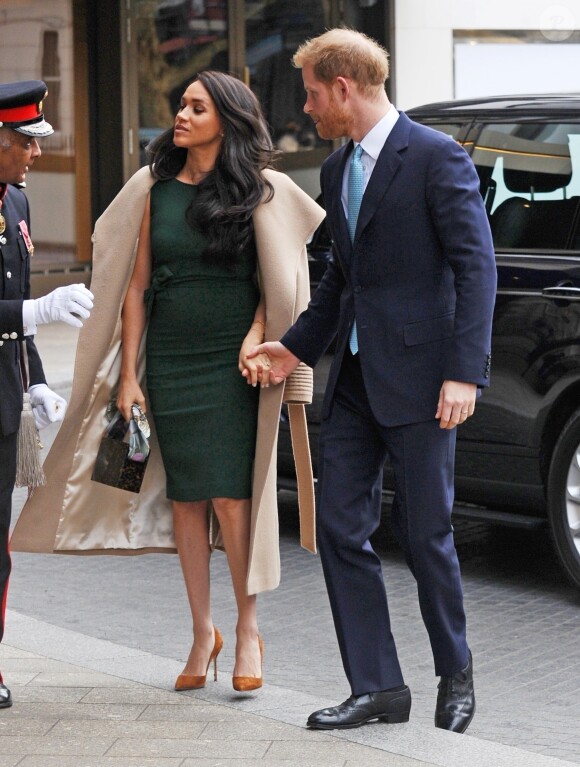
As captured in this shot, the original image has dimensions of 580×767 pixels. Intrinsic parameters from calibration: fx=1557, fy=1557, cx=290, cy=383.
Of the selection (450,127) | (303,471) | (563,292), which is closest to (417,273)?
(303,471)

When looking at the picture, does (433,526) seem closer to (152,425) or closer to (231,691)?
(231,691)

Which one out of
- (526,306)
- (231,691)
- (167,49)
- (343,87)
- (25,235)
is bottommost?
(231,691)

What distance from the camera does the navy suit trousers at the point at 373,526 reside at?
4.14m

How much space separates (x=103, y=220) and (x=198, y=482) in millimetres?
827

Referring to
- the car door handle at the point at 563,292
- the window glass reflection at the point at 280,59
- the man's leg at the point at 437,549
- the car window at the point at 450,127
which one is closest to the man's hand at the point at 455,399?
the man's leg at the point at 437,549

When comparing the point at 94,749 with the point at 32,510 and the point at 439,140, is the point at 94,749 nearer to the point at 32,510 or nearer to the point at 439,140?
the point at 32,510

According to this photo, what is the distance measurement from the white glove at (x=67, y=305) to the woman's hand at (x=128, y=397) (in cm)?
41

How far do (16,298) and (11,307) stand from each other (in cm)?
15

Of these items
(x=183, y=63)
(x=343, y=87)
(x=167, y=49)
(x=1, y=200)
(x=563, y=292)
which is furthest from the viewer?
(x=183, y=63)

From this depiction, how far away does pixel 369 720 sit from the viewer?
165 inches

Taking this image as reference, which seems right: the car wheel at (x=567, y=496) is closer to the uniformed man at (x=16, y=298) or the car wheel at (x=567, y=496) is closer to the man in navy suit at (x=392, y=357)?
the man in navy suit at (x=392, y=357)

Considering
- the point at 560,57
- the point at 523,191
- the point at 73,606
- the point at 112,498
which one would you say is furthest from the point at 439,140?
the point at 560,57

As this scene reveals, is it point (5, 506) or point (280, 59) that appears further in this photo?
point (280, 59)

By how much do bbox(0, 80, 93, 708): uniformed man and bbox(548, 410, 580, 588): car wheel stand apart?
87.8 inches
